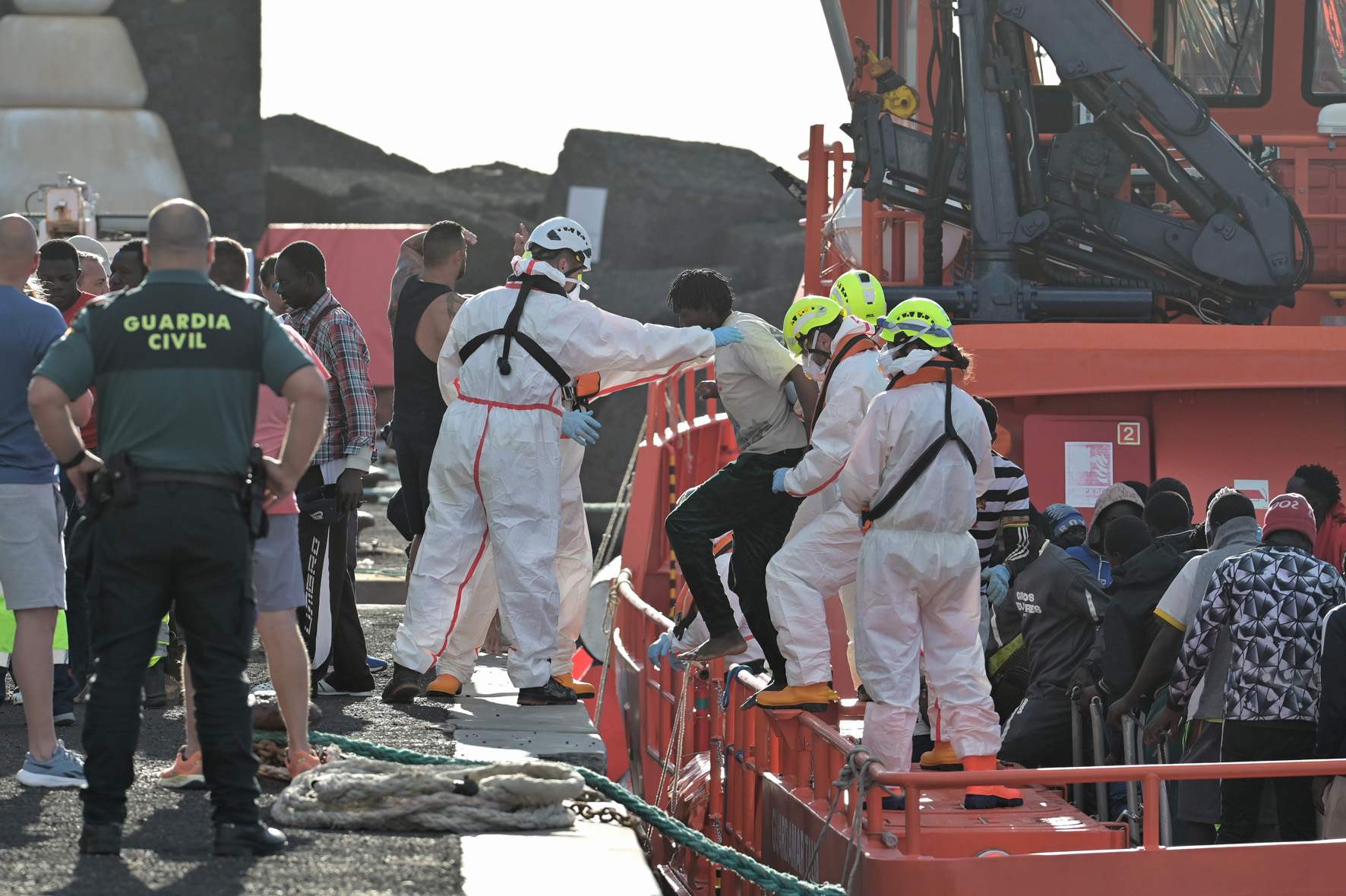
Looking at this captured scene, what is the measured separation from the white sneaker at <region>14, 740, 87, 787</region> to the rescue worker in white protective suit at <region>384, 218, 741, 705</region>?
186cm

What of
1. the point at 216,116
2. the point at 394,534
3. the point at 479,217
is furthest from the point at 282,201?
the point at 394,534

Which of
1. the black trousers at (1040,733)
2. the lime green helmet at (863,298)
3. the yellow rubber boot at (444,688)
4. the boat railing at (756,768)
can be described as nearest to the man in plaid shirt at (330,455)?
the yellow rubber boot at (444,688)

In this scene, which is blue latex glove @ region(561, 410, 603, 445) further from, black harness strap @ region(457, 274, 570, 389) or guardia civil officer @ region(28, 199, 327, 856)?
guardia civil officer @ region(28, 199, 327, 856)

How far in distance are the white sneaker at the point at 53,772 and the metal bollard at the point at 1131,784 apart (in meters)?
3.94

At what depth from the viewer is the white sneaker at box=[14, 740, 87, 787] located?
495 cm

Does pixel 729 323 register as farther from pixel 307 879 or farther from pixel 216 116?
pixel 216 116

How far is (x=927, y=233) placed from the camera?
11.1m

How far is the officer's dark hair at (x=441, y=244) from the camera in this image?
714 cm

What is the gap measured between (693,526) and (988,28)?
5608 mm

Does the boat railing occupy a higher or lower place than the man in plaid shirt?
lower

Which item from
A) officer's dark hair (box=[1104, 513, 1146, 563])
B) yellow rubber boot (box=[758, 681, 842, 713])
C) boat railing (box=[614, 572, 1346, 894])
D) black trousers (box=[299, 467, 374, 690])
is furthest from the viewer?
officer's dark hair (box=[1104, 513, 1146, 563])

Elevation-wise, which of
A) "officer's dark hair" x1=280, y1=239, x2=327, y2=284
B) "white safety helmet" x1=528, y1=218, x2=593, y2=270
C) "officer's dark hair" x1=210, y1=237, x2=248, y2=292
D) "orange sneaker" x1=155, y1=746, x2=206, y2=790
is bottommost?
"orange sneaker" x1=155, y1=746, x2=206, y2=790

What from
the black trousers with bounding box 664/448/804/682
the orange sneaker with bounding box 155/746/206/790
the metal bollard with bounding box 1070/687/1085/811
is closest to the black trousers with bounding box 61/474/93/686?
the orange sneaker with bounding box 155/746/206/790

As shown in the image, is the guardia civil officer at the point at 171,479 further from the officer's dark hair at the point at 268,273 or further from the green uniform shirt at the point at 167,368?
the officer's dark hair at the point at 268,273
